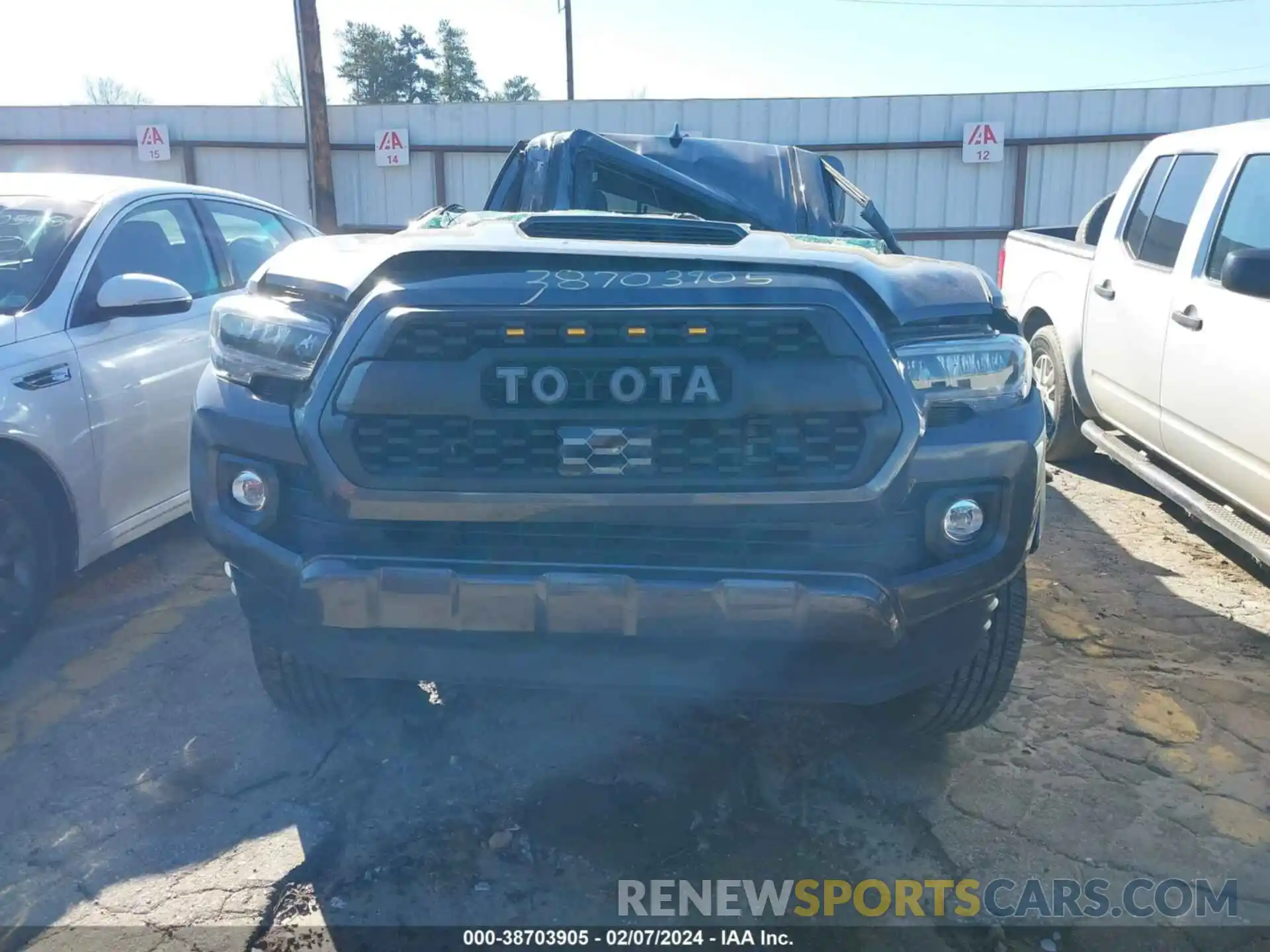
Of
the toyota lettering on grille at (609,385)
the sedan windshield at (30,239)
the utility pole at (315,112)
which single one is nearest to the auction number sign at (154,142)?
the utility pole at (315,112)

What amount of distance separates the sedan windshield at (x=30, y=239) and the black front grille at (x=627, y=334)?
91.3 inches

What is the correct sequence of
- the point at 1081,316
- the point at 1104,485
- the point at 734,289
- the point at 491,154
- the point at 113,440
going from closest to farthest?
the point at 734,289 → the point at 113,440 → the point at 1081,316 → the point at 1104,485 → the point at 491,154

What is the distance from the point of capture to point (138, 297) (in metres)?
3.89

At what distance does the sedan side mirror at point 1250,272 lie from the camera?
3.35 metres

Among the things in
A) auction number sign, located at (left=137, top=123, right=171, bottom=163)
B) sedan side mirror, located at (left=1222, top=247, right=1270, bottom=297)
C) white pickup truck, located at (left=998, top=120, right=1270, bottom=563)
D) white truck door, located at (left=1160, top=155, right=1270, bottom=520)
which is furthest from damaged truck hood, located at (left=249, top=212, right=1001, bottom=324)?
auction number sign, located at (left=137, top=123, right=171, bottom=163)

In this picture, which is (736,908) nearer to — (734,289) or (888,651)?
(888,651)

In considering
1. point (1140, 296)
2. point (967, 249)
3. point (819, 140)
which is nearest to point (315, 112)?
point (819, 140)

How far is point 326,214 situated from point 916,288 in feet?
42.2

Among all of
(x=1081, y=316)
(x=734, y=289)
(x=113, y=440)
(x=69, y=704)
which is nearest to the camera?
(x=734, y=289)

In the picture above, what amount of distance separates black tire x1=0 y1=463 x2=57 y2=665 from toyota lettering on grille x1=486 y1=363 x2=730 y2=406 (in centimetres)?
224

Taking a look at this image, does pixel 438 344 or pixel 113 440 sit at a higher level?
pixel 438 344

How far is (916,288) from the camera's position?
2.45 metres

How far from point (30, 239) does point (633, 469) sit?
310cm

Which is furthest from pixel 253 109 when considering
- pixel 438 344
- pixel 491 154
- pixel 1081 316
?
pixel 438 344
